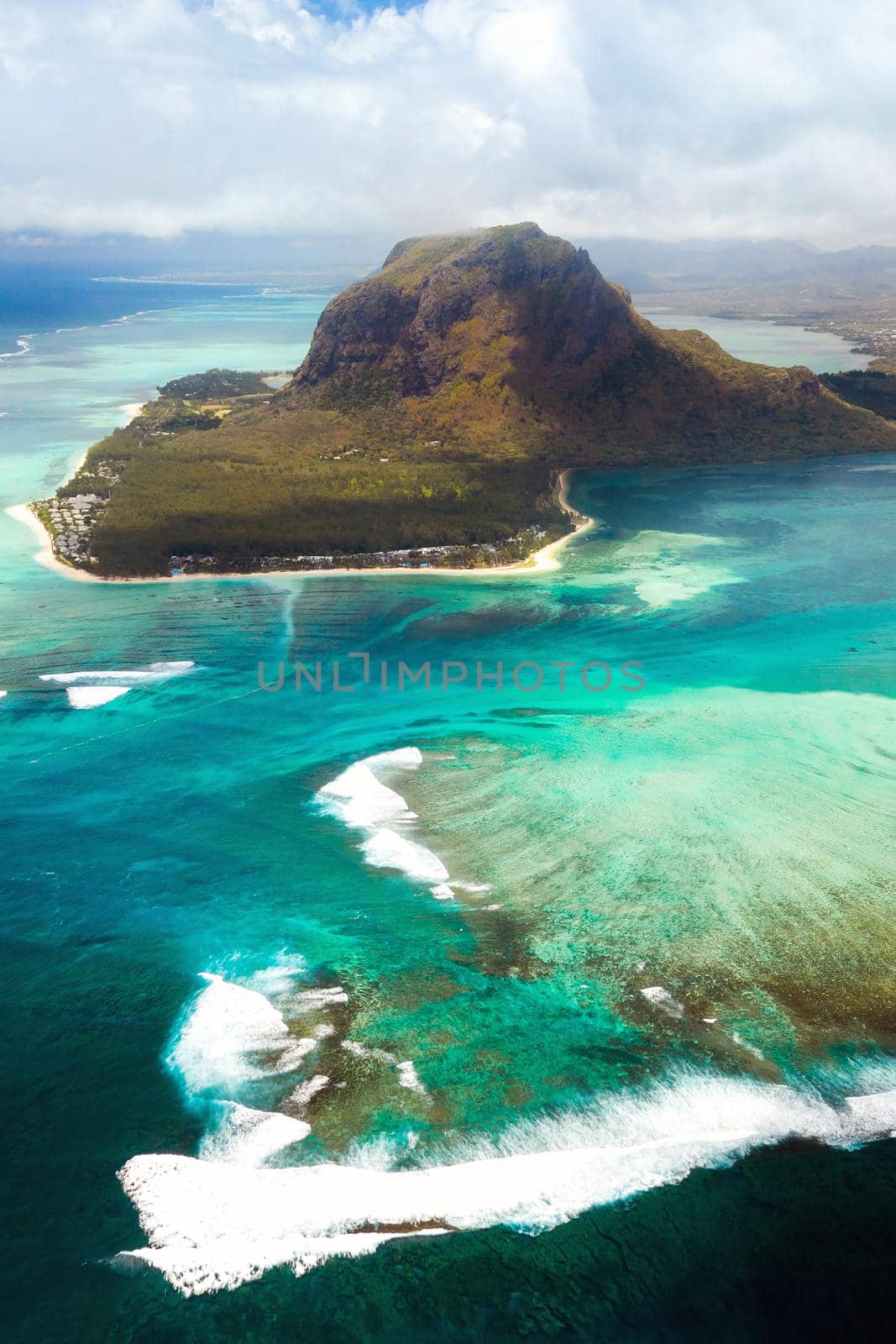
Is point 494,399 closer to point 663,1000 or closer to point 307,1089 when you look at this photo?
point 663,1000

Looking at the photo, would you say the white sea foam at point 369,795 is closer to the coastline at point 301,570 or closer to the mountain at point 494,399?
the coastline at point 301,570

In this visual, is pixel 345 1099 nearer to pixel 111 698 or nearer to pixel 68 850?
pixel 68 850

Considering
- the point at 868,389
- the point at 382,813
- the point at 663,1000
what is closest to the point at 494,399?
the point at 868,389

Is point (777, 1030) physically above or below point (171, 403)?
below

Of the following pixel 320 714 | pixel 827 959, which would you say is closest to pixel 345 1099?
pixel 827 959

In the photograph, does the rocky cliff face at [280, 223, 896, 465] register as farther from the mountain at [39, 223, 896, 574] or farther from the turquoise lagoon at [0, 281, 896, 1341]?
the turquoise lagoon at [0, 281, 896, 1341]

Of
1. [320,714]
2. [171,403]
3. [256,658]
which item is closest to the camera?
[320,714]

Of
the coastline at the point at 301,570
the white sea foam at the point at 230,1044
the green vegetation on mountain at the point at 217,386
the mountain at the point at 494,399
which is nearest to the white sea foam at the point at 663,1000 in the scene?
the white sea foam at the point at 230,1044
